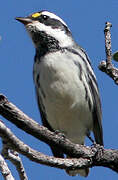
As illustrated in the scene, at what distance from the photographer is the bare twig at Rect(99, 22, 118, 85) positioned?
4.47 meters

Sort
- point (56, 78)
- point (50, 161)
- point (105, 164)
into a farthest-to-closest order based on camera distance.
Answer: point (56, 78), point (105, 164), point (50, 161)

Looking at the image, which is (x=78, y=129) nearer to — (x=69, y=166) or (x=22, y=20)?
(x=22, y=20)

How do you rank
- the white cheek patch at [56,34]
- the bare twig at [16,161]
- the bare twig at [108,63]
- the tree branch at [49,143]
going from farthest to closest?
1. the white cheek patch at [56,34]
2. the bare twig at [108,63]
3. the bare twig at [16,161]
4. the tree branch at [49,143]

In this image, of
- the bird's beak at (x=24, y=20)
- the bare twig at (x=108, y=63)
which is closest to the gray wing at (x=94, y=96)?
the bird's beak at (x=24, y=20)

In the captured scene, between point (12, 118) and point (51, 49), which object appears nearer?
point (12, 118)

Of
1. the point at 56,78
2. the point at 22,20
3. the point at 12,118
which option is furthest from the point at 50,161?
the point at 22,20

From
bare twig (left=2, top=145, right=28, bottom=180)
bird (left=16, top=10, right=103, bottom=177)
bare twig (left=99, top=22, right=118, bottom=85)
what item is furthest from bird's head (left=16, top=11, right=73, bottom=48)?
bare twig (left=2, top=145, right=28, bottom=180)

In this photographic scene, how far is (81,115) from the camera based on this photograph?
705cm

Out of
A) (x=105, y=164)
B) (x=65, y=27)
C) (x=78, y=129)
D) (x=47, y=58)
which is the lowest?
(x=105, y=164)

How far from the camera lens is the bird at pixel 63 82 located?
22.1 ft

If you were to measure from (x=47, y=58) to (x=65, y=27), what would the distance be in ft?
3.76

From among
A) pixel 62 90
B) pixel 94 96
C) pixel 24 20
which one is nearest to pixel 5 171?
pixel 62 90

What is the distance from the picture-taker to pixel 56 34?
293 inches

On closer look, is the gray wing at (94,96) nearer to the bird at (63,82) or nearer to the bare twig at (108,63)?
the bird at (63,82)
